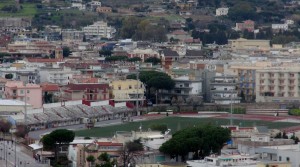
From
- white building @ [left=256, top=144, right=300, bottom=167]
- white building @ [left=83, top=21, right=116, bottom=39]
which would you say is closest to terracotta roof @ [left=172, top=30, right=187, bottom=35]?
white building @ [left=83, top=21, right=116, bottom=39]

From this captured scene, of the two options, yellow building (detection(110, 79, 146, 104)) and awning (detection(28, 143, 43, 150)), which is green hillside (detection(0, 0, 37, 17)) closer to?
yellow building (detection(110, 79, 146, 104))

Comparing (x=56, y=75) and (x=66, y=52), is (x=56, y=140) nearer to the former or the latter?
(x=56, y=75)

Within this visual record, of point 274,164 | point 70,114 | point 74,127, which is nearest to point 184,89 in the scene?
point 70,114

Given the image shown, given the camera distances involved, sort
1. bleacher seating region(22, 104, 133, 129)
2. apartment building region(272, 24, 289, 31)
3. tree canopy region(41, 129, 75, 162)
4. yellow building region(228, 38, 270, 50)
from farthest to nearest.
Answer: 1. apartment building region(272, 24, 289, 31)
2. yellow building region(228, 38, 270, 50)
3. bleacher seating region(22, 104, 133, 129)
4. tree canopy region(41, 129, 75, 162)

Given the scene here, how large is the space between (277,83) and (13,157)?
54.5 feet

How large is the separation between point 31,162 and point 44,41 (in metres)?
36.2

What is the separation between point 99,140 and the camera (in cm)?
3438

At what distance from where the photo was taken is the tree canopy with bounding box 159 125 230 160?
31.9 metres

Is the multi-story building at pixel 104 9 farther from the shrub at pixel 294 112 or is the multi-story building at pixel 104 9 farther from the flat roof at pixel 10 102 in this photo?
the flat roof at pixel 10 102

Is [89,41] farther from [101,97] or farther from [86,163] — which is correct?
[86,163]

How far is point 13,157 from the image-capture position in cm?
3366

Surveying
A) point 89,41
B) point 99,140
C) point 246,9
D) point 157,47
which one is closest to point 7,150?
point 99,140

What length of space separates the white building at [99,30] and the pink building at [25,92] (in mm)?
33274

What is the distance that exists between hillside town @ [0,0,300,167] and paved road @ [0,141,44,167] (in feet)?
0.13
